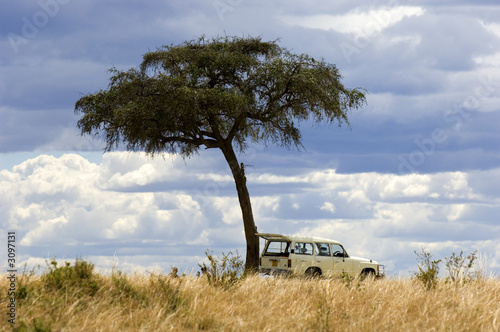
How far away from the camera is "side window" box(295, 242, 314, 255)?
23031mm

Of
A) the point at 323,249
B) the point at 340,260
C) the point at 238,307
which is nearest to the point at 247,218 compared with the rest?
the point at 323,249

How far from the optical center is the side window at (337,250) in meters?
24.2

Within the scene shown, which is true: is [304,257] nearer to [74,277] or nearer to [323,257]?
[323,257]

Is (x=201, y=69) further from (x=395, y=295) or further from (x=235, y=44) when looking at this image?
(x=395, y=295)

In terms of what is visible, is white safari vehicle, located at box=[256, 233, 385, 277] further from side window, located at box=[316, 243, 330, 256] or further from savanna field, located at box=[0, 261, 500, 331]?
savanna field, located at box=[0, 261, 500, 331]

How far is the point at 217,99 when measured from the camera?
87.7ft

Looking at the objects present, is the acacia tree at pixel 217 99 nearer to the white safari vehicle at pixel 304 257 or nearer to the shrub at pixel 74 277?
the white safari vehicle at pixel 304 257

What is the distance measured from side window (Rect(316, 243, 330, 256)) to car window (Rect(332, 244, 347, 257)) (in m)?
0.36

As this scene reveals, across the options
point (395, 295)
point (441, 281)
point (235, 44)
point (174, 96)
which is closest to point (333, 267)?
point (441, 281)

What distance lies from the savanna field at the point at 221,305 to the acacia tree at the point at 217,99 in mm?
11111

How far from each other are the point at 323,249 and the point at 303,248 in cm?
106

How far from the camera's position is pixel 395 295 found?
15.8 m

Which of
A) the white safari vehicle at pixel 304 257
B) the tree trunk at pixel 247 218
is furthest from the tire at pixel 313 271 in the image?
the tree trunk at pixel 247 218

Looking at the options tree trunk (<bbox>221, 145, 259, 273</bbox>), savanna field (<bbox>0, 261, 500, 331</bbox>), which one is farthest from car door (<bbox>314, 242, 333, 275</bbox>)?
savanna field (<bbox>0, 261, 500, 331</bbox>)
